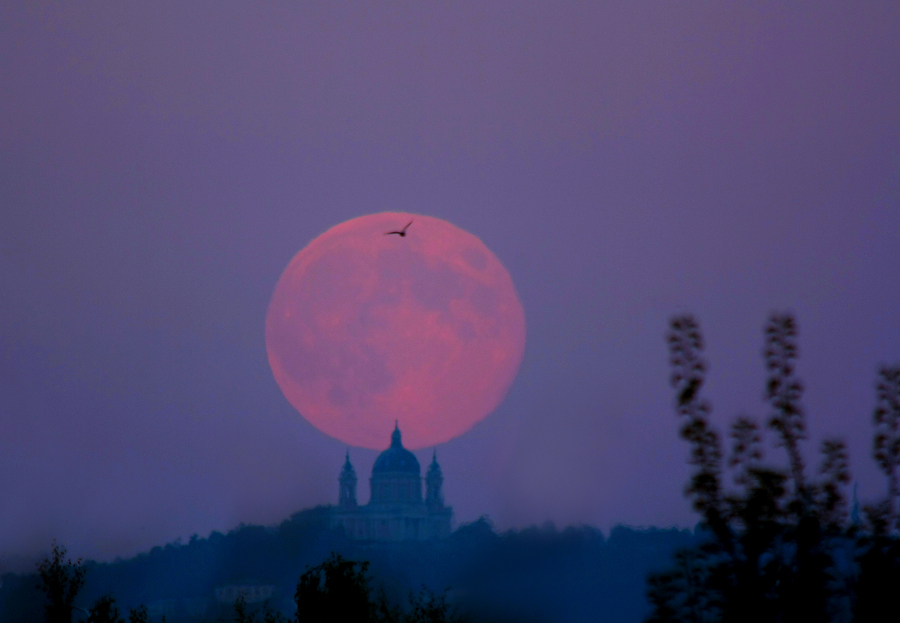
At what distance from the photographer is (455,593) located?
84.8 metres

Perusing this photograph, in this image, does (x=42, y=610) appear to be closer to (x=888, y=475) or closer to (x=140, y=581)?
(x=140, y=581)

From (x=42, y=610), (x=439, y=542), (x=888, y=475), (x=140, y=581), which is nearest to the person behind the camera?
(x=888, y=475)

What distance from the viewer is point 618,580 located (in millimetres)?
84000

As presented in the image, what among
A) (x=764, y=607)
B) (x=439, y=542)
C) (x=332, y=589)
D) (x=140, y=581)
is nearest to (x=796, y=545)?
(x=764, y=607)

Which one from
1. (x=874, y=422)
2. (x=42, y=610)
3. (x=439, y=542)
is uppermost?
(x=439, y=542)

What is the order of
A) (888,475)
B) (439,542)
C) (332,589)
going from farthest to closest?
(439,542)
(332,589)
(888,475)

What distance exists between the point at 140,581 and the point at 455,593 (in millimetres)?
45054

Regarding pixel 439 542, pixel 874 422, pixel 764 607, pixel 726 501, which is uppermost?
pixel 439 542

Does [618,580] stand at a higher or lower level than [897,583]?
higher

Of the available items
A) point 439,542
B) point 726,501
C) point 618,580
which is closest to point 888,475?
point 726,501

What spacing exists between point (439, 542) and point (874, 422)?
16495cm

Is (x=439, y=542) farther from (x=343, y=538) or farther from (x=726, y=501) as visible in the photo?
(x=726, y=501)

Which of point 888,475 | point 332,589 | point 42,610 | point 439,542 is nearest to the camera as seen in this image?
point 888,475

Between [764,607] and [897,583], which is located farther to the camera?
[897,583]
